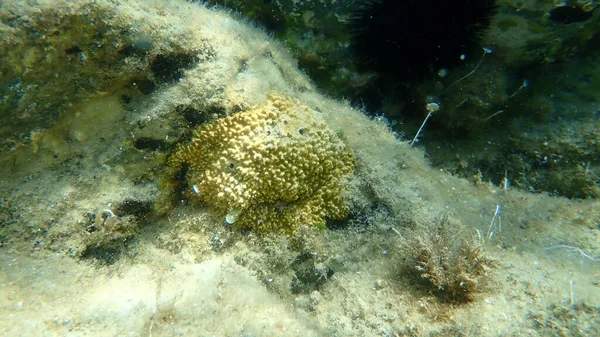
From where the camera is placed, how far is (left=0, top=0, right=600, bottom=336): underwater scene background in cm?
249

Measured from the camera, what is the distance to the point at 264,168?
2977mm

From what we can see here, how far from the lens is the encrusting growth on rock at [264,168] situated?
117 inches

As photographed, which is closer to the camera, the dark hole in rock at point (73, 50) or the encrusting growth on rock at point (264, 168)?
the dark hole in rock at point (73, 50)

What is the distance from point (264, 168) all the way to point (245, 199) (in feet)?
1.12

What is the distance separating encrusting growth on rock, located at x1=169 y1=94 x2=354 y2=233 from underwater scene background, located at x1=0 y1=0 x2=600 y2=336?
0.06ft

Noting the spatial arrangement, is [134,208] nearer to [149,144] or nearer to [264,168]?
[149,144]

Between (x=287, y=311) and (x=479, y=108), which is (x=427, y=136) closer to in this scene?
(x=479, y=108)

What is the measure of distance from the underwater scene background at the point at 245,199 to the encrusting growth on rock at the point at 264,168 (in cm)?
2

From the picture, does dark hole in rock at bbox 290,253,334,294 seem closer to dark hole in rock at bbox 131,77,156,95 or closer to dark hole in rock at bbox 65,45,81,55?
dark hole in rock at bbox 131,77,156,95

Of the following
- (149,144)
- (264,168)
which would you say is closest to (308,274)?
(264,168)

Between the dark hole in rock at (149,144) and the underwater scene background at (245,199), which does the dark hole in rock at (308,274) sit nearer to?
the underwater scene background at (245,199)

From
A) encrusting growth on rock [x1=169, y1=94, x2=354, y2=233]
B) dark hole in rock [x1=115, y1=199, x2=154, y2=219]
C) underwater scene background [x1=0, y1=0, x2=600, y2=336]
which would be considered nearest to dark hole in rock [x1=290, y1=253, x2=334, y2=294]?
underwater scene background [x1=0, y1=0, x2=600, y2=336]

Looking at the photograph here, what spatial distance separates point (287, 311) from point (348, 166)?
61.9 inches


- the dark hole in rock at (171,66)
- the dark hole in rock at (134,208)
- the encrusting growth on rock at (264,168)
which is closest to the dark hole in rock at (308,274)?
the encrusting growth on rock at (264,168)
